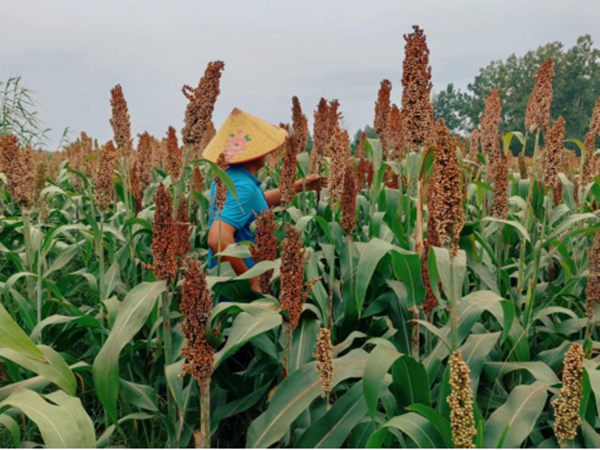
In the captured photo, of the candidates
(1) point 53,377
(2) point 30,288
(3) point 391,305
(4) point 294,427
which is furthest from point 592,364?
(2) point 30,288

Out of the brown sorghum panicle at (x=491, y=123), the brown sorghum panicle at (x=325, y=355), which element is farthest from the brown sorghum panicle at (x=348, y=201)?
the brown sorghum panicle at (x=491, y=123)

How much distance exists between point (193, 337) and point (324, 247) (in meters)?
1.36

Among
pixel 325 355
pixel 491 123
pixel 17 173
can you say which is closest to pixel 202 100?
pixel 17 173

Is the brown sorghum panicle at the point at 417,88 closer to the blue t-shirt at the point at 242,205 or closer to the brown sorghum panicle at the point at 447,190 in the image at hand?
the brown sorghum panicle at the point at 447,190

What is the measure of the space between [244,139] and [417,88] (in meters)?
1.75


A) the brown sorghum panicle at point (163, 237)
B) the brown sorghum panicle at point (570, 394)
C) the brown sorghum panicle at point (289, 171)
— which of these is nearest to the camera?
the brown sorghum panicle at point (570, 394)

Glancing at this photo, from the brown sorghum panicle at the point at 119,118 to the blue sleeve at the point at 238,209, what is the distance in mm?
713

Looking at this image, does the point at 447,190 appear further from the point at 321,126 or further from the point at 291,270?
the point at 321,126

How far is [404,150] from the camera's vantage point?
12.4ft

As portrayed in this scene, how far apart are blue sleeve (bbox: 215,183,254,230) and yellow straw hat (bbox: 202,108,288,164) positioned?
0.82 feet

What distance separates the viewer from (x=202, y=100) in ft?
7.91

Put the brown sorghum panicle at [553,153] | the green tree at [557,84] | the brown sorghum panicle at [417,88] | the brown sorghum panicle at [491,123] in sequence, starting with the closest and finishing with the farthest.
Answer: the brown sorghum panicle at [417,88], the brown sorghum panicle at [553,153], the brown sorghum panicle at [491,123], the green tree at [557,84]

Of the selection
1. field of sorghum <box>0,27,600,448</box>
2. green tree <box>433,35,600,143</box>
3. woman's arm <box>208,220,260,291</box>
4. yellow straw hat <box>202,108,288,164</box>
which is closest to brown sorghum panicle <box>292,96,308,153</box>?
field of sorghum <box>0,27,600,448</box>

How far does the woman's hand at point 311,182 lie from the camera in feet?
11.3
